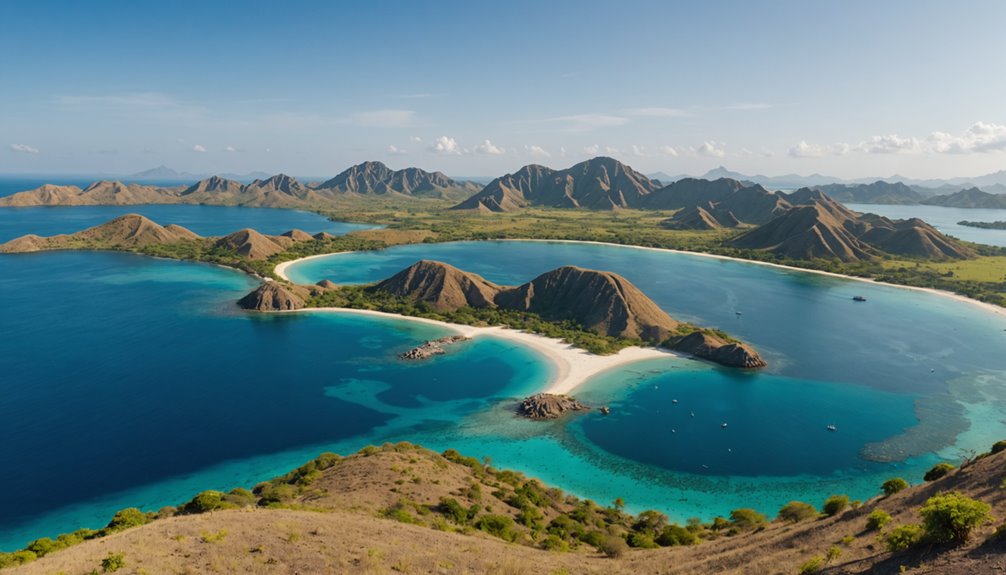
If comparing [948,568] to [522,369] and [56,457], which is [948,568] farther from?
[56,457]

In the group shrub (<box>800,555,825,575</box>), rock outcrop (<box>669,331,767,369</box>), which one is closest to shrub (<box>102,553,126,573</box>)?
shrub (<box>800,555,825,575</box>)

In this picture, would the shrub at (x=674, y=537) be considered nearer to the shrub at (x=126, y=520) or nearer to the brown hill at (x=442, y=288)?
the shrub at (x=126, y=520)

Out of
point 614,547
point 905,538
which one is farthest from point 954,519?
point 614,547

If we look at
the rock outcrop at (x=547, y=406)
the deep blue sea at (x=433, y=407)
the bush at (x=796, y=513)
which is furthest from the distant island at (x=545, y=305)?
the bush at (x=796, y=513)

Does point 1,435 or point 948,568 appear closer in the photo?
point 948,568

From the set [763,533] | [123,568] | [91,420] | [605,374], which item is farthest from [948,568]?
[91,420]
